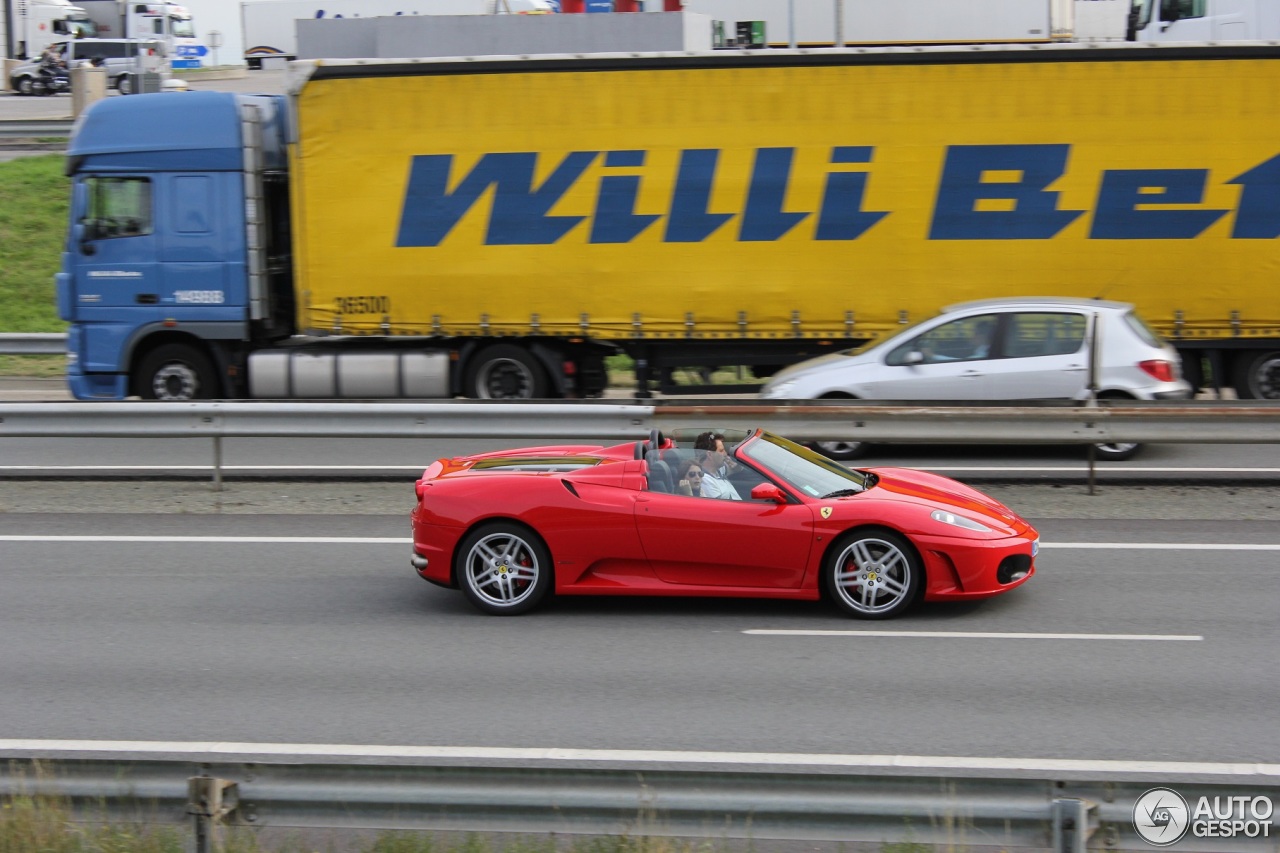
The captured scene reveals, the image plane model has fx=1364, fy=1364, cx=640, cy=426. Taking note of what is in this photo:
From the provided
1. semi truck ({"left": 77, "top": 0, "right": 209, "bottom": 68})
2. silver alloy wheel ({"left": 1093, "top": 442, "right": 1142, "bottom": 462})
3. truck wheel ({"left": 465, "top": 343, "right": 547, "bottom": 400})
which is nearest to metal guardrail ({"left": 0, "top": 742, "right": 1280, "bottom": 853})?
silver alloy wheel ({"left": 1093, "top": 442, "right": 1142, "bottom": 462})

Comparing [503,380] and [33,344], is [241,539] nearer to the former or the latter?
[503,380]

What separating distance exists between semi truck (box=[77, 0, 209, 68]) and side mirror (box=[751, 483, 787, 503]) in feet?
156

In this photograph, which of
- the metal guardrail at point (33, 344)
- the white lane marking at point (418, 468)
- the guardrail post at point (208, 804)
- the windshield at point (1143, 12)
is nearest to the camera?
the guardrail post at point (208, 804)

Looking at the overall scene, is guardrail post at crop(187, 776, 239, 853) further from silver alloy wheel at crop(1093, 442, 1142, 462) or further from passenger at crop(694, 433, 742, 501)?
→ silver alloy wheel at crop(1093, 442, 1142, 462)

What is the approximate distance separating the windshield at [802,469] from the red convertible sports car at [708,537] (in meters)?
0.02

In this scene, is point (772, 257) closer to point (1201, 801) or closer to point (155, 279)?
point (155, 279)

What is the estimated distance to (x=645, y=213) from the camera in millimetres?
14938

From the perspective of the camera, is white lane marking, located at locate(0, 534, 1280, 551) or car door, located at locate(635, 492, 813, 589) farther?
white lane marking, located at locate(0, 534, 1280, 551)

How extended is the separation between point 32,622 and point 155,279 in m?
8.45

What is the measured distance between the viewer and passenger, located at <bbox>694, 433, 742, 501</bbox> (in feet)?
25.8

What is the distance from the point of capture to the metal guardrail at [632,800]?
3838 mm

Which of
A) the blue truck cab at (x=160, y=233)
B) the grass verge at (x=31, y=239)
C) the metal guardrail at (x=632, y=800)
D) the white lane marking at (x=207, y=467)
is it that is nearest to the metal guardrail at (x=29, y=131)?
the grass verge at (x=31, y=239)

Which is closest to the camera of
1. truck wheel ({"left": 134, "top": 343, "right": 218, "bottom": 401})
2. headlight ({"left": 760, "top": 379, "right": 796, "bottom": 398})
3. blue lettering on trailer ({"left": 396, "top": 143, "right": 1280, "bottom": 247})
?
headlight ({"left": 760, "top": 379, "right": 796, "bottom": 398})

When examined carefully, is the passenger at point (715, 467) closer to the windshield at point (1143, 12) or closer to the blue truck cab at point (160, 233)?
the blue truck cab at point (160, 233)
